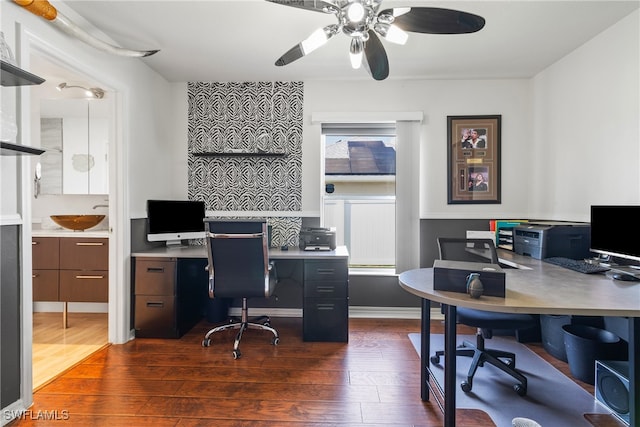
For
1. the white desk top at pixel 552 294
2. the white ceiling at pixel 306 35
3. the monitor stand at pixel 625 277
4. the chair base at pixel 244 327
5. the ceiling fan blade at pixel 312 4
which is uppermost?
the white ceiling at pixel 306 35

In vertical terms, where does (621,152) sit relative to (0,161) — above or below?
above

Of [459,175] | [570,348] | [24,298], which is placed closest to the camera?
[24,298]

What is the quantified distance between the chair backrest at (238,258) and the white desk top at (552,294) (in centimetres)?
122

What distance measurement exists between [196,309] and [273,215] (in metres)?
1.24

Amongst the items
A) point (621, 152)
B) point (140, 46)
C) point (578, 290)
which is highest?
point (140, 46)

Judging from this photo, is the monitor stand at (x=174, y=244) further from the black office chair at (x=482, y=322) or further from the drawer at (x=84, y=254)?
the black office chair at (x=482, y=322)

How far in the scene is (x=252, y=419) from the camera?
6.02ft

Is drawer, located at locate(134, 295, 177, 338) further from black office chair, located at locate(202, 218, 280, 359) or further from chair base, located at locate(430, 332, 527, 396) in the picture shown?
chair base, located at locate(430, 332, 527, 396)

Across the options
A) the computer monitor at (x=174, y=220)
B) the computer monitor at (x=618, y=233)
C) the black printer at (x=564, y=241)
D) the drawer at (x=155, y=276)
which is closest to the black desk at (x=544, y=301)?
the computer monitor at (x=618, y=233)

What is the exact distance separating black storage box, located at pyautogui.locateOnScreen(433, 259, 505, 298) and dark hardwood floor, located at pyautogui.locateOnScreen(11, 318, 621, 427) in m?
0.87

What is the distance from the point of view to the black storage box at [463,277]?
1440 millimetres

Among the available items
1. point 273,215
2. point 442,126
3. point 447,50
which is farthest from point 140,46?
point 442,126

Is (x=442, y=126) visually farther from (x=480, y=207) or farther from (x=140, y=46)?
(x=140, y=46)

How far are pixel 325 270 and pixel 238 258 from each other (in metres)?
0.78
